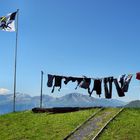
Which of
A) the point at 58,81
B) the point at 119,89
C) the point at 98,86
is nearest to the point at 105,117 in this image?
the point at 119,89

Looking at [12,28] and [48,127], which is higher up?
[12,28]

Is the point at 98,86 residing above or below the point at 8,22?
below

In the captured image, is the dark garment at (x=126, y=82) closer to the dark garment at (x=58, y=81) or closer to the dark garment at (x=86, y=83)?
the dark garment at (x=86, y=83)

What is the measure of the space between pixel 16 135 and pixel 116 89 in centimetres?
1665

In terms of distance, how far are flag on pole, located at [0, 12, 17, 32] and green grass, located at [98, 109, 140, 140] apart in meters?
19.5

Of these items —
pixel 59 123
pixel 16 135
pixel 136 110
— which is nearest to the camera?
pixel 16 135

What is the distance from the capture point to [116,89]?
48.5 meters

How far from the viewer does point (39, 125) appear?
38.8 meters

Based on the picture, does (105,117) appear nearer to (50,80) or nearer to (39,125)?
(39,125)

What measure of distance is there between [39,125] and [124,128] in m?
8.48

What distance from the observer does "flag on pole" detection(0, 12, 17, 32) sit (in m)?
52.1

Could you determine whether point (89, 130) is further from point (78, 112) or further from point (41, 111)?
point (41, 111)

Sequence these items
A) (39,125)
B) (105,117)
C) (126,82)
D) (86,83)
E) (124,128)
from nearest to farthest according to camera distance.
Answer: (124,128) < (39,125) < (105,117) < (126,82) < (86,83)

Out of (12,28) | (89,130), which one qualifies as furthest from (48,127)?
(12,28)
